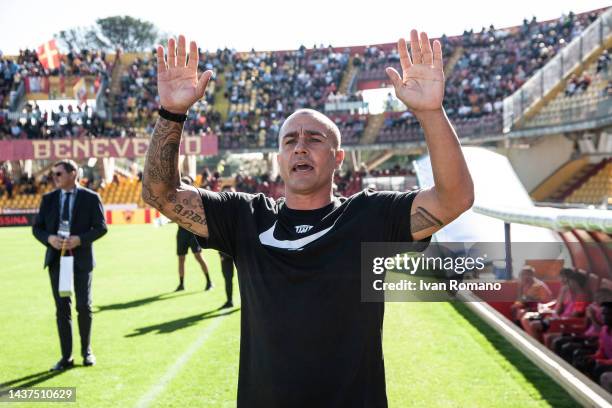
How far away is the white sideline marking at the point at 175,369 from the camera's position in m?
5.45

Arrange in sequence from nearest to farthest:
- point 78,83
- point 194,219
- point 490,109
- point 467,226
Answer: point 194,219 → point 467,226 → point 490,109 → point 78,83

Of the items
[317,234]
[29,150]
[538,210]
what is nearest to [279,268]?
[317,234]

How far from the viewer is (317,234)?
2.60 meters

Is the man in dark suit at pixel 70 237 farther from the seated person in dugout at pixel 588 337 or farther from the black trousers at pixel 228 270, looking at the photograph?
the seated person in dugout at pixel 588 337

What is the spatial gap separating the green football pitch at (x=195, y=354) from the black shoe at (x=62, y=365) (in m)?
0.13

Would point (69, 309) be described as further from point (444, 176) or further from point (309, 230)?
point (444, 176)

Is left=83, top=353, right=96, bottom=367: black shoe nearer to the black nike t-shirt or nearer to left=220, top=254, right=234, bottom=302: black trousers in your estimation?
left=220, top=254, right=234, bottom=302: black trousers

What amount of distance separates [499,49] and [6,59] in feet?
111

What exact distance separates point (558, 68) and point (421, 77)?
24.8 meters

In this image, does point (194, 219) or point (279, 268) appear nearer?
Answer: point (279, 268)

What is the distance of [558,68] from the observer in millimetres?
24953

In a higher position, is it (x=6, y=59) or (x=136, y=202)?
(x=6, y=59)

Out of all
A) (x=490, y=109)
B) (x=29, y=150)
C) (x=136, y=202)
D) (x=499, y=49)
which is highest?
(x=499, y=49)

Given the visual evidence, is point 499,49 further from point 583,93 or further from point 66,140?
point 66,140
